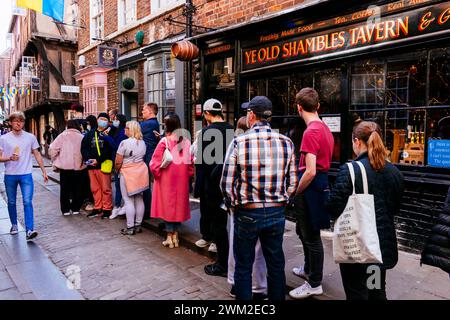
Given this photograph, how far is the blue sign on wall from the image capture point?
13.8ft

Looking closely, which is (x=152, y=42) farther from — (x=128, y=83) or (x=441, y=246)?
(x=441, y=246)

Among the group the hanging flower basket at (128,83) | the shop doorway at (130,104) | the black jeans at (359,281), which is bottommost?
the black jeans at (359,281)

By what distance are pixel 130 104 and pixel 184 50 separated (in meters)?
4.92

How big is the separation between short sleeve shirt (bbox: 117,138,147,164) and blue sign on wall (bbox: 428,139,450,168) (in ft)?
13.3

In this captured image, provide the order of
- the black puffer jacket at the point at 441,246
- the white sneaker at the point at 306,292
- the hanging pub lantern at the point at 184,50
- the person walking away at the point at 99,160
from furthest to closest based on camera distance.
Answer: the hanging pub lantern at the point at 184,50 < the person walking away at the point at 99,160 < the white sneaker at the point at 306,292 < the black puffer jacket at the point at 441,246

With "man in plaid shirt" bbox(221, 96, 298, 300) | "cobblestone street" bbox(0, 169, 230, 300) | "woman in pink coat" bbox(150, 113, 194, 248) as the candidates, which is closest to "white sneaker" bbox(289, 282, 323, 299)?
"man in plaid shirt" bbox(221, 96, 298, 300)

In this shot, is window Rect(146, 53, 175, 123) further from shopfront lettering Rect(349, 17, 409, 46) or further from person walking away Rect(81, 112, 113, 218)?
shopfront lettering Rect(349, 17, 409, 46)

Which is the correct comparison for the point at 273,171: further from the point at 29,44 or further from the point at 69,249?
the point at 29,44

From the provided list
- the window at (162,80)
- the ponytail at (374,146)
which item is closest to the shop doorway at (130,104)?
the window at (162,80)

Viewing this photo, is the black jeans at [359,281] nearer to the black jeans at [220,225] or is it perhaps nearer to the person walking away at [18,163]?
the black jeans at [220,225]

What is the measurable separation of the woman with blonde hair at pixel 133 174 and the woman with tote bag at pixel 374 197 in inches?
135

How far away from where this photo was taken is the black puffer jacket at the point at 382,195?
7.93 ft

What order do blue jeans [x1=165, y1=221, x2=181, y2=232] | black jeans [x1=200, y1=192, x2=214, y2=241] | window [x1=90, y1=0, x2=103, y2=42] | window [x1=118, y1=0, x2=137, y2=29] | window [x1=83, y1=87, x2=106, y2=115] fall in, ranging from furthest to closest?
window [x1=90, y1=0, x2=103, y2=42] < window [x1=83, y1=87, x2=106, y2=115] < window [x1=118, y1=0, x2=137, y2=29] < blue jeans [x1=165, y1=221, x2=181, y2=232] < black jeans [x1=200, y1=192, x2=214, y2=241]

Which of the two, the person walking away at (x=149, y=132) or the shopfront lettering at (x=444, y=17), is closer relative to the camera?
the shopfront lettering at (x=444, y=17)
